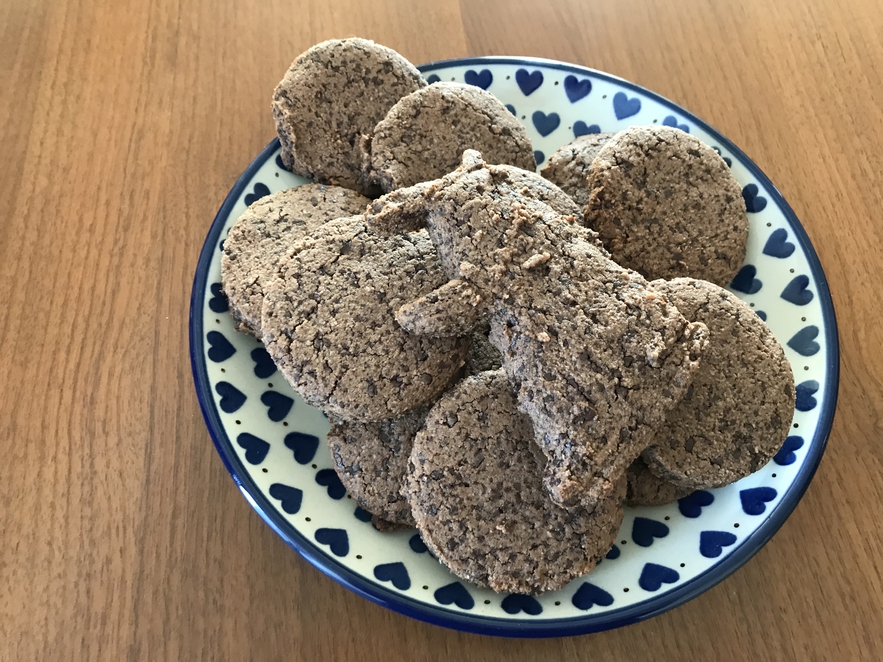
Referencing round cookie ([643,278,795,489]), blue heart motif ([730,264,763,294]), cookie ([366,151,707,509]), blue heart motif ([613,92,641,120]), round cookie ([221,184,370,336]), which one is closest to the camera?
cookie ([366,151,707,509])

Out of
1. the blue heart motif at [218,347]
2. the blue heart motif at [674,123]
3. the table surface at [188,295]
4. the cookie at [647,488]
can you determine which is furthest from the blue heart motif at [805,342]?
the blue heart motif at [218,347]

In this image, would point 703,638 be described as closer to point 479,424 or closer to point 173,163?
point 479,424

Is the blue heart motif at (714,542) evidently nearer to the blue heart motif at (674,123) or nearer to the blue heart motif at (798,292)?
the blue heart motif at (798,292)

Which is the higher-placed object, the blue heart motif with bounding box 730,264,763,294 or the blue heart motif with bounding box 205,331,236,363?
the blue heart motif with bounding box 730,264,763,294

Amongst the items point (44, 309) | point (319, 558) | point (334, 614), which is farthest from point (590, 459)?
point (44, 309)

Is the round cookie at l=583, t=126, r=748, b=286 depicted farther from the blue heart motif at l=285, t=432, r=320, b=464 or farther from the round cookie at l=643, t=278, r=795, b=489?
the blue heart motif at l=285, t=432, r=320, b=464

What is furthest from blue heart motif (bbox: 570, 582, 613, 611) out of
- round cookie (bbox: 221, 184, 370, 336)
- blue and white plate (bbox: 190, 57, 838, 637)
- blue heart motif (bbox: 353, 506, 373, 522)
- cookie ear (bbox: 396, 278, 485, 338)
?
round cookie (bbox: 221, 184, 370, 336)
